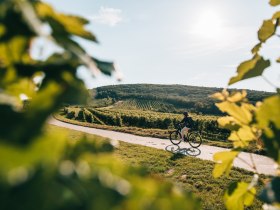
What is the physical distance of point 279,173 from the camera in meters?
1.03

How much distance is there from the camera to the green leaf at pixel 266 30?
4.07ft

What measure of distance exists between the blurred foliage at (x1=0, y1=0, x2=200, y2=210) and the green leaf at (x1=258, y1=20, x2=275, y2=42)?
913mm

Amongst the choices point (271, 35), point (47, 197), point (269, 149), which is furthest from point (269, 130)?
point (271, 35)

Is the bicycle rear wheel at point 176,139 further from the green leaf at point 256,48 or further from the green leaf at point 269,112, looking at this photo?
the green leaf at point 269,112

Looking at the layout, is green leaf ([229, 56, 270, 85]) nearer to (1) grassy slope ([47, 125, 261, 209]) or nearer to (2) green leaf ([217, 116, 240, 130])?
(2) green leaf ([217, 116, 240, 130])

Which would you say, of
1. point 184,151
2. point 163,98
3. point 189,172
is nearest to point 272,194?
point 189,172

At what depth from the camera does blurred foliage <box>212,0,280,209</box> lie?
687 mm

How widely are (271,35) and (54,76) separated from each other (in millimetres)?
1030

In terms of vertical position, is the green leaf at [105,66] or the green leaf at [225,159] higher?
the green leaf at [105,66]

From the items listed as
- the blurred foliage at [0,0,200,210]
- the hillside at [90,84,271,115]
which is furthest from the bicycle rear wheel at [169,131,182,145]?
the hillside at [90,84,271,115]

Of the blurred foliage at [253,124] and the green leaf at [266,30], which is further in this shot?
the green leaf at [266,30]

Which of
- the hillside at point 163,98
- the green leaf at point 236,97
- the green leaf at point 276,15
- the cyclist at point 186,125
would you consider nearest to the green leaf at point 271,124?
the green leaf at point 236,97

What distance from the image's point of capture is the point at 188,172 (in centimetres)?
1052

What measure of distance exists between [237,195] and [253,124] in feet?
1.10
